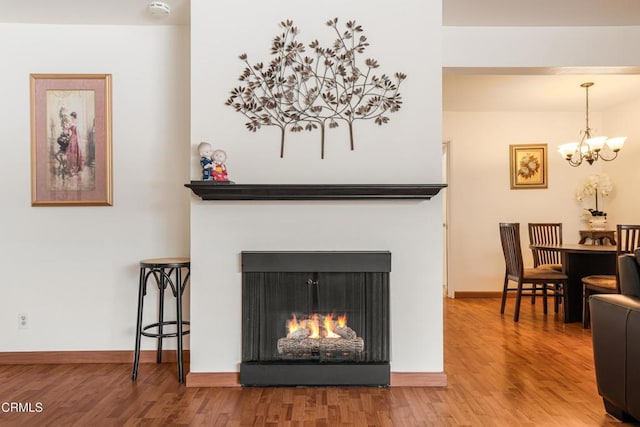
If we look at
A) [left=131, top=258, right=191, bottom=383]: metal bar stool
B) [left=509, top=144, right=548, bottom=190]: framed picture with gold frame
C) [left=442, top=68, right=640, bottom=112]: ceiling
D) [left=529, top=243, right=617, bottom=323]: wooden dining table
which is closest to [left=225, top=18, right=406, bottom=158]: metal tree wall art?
[left=131, top=258, right=191, bottom=383]: metal bar stool

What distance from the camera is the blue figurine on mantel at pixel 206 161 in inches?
110

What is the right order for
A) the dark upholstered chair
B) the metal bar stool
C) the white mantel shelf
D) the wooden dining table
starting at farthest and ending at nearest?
the wooden dining table, the metal bar stool, the white mantel shelf, the dark upholstered chair

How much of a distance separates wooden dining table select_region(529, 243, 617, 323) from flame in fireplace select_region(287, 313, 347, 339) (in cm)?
301

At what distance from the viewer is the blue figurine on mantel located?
9.14ft

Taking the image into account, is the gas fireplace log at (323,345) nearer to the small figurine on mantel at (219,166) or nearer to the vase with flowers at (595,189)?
the small figurine on mantel at (219,166)

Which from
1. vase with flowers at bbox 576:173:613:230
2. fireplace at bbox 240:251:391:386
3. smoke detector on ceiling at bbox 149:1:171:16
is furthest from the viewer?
vase with flowers at bbox 576:173:613:230

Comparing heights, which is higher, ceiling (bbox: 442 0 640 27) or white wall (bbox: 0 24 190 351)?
ceiling (bbox: 442 0 640 27)

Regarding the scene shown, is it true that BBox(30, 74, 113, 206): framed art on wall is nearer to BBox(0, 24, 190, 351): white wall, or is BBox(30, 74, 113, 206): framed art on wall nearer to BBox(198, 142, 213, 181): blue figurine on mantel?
BBox(0, 24, 190, 351): white wall

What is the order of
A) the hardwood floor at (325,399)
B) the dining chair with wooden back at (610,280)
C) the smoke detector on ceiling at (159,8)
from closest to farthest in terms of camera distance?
the hardwood floor at (325,399), the smoke detector on ceiling at (159,8), the dining chair with wooden back at (610,280)

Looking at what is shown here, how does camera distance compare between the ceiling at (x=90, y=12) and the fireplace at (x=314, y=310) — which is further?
the ceiling at (x=90, y=12)

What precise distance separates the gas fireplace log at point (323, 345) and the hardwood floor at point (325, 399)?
22 centimetres

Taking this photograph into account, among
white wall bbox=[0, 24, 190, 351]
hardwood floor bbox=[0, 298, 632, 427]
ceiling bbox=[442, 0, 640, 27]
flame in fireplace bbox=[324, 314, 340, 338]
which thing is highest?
ceiling bbox=[442, 0, 640, 27]

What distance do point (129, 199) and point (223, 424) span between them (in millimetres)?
1876

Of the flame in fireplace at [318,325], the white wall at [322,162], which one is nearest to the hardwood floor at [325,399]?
the flame in fireplace at [318,325]
